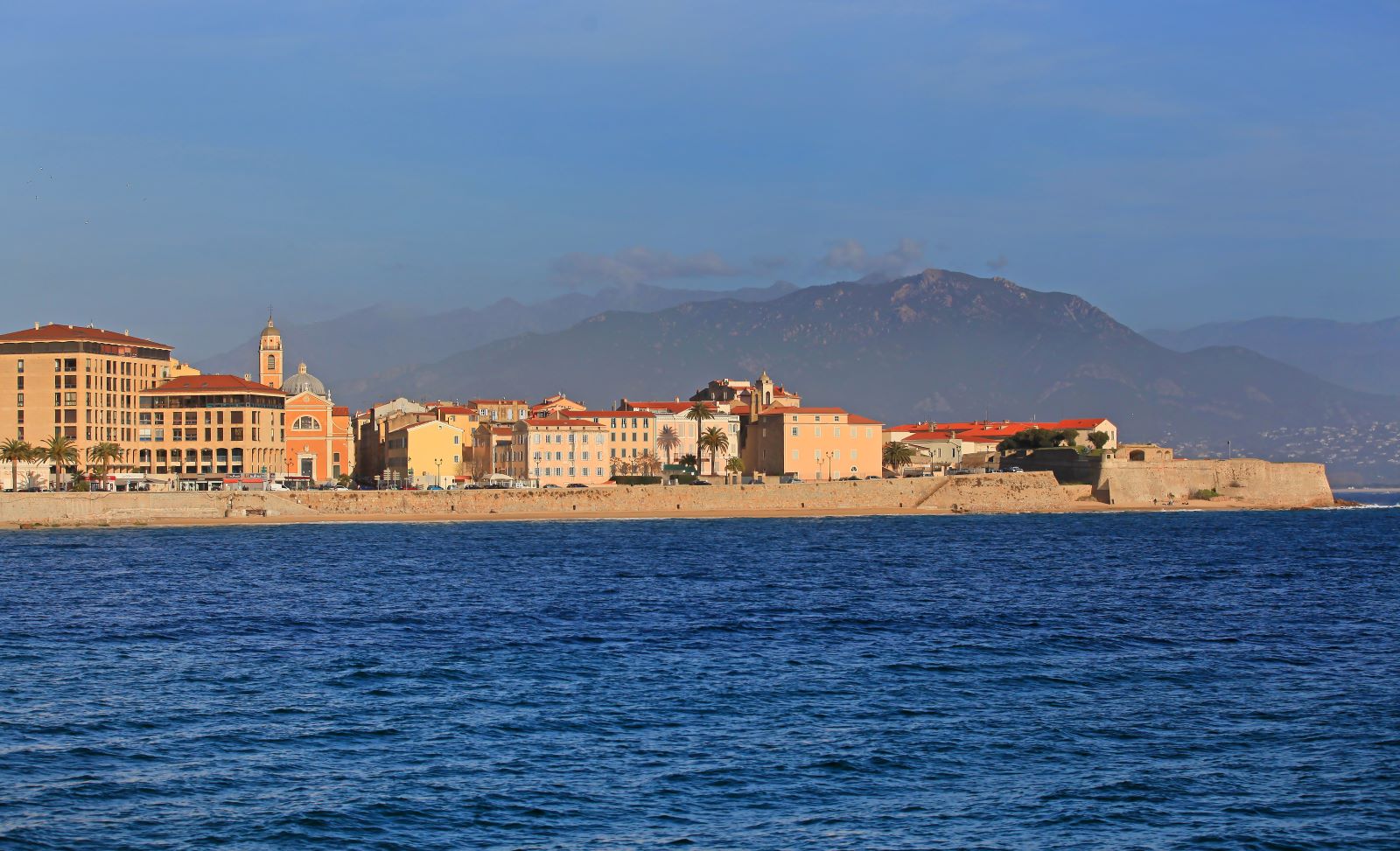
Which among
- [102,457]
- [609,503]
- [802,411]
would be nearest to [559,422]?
[802,411]

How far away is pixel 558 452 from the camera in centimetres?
11644

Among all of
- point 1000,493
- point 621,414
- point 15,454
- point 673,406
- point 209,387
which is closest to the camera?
point 15,454

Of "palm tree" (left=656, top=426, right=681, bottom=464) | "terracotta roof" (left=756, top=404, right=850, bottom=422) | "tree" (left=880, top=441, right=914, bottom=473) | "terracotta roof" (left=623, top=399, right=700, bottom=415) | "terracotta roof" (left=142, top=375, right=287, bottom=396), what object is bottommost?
"tree" (left=880, top=441, right=914, bottom=473)

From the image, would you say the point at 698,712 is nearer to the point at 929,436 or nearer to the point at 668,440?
the point at 668,440

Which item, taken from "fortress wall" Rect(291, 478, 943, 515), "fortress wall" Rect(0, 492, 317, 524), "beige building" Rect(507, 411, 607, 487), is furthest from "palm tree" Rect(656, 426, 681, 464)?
"fortress wall" Rect(0, 492, 317, 524)

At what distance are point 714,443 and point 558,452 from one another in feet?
42.0

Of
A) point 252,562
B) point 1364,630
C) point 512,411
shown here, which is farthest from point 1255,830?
point 512,411

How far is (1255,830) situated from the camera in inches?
727

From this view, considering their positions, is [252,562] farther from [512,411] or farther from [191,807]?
[512,411]

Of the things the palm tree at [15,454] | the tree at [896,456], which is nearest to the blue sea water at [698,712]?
the palm tree at [15,454]

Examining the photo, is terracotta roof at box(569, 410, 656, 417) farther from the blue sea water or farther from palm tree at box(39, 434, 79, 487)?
the blue sea water

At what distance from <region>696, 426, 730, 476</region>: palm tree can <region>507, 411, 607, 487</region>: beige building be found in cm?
791

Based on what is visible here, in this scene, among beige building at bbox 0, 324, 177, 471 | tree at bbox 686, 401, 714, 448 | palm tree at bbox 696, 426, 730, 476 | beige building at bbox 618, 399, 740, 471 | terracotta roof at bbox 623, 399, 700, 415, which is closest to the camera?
beige building at bbox 0, 324, 177, 471

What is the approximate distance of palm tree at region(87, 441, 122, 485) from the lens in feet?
319
